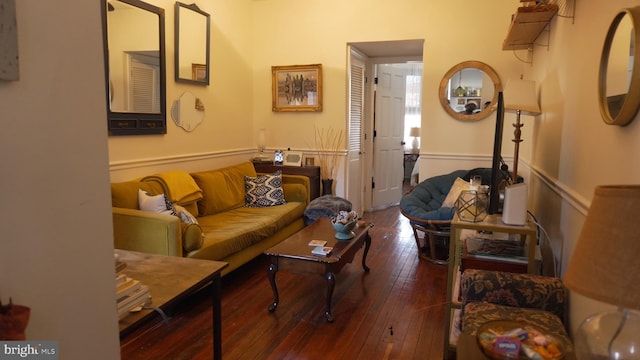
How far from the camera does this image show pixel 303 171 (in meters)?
5.05

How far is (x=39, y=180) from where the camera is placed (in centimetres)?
91

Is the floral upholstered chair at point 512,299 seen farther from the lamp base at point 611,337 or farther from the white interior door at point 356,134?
the white interior door at point 356,134

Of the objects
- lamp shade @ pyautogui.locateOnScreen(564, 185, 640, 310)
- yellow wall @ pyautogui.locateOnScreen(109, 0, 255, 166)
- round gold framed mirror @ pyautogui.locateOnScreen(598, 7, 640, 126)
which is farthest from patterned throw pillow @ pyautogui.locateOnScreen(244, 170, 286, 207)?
lamp shade @ pyautogui.locateOnScreen(564, 185, 640, 310)

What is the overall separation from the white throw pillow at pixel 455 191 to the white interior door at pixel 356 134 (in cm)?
154

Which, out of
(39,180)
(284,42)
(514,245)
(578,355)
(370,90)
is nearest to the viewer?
(39,180)

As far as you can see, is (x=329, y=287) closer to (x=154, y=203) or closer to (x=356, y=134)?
(x=154, y=203)

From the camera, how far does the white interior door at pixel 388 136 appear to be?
6375 mm

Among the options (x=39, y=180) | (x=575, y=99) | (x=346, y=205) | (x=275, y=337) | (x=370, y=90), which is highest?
(x=370, y=90)

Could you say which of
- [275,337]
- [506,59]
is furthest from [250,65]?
[275,337]

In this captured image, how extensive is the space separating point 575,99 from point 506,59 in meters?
2.77

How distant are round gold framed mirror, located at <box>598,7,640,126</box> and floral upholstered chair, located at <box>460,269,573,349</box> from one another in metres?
0.77

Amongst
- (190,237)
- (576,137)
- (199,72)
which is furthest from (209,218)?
(576,137)

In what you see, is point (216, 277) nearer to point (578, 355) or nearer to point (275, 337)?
point (275, 337)

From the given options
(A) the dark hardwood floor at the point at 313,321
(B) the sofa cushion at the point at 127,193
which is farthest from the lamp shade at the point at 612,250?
(B) the sofa cushion at the point at 127,193
